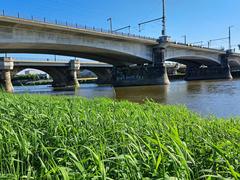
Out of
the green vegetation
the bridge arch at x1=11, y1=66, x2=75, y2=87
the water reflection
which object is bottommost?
the water reflection

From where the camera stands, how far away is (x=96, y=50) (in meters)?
44.3

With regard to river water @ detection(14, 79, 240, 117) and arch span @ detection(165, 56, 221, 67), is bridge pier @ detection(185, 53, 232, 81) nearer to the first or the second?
arch span @ detection(165, 56, 221, 67)

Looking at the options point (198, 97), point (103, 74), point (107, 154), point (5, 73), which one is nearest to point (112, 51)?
point (198, 97)

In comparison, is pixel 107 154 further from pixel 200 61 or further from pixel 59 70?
pixel 200 61

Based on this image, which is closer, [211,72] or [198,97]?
[198,97]

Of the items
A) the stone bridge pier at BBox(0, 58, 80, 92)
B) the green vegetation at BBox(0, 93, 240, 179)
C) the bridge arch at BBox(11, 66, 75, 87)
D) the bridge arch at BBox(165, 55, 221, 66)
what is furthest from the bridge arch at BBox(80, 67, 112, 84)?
the green vegetation at BBox(0, 93, 240, 179)

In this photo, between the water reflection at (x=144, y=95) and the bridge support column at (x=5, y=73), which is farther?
the bridge support column at (x=5, y=73)

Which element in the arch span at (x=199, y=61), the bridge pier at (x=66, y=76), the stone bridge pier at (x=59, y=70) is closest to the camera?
the stone bridge pier at (x=59, y=70)

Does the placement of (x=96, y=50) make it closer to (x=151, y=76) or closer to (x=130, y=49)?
(x=130, y=49)

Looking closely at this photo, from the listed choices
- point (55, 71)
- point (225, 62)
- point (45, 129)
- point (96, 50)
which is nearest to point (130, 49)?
point (96, 50)

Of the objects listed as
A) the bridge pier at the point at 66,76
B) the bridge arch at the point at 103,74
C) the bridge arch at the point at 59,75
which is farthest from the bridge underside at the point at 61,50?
the bridge arch at the point at 103,74

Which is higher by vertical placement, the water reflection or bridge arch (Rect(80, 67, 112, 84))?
bridge arch (Rect(80, 67, 112, 84))

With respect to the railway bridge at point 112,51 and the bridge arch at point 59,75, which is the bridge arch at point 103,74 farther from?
the railway bridge at point 112,51

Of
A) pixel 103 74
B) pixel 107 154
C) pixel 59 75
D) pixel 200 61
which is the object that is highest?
pixel 200 61
